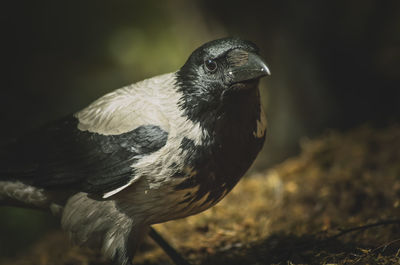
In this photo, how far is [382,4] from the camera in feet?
19.7

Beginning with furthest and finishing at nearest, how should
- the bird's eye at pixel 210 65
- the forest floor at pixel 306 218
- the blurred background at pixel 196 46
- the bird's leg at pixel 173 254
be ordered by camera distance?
1. the blurred background at pixel 196 46
2. the bird's leg at pixel 173 254
3. the forest floor at pixel 306 218
4. the bird's eye at pixel 210 65

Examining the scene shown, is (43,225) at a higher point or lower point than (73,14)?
lower

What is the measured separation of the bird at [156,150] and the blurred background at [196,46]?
8.02ft

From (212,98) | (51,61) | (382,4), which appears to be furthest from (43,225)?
(382,4)

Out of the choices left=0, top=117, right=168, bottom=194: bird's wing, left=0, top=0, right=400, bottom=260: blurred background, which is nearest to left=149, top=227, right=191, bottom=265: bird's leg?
left=0, top=117, right=168, bottom=194: bird's wing

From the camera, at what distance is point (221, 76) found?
2.85 m

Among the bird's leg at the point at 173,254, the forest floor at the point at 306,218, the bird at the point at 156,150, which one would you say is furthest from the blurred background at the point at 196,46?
the bird at the point at 156,150

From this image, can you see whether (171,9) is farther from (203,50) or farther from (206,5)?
(203,50)

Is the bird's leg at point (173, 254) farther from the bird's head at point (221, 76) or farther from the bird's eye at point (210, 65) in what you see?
the bird's eye at point (210, 65)

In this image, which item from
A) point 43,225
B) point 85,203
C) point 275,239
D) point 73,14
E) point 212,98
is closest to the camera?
point 212,98

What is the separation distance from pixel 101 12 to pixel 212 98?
4.83 metres

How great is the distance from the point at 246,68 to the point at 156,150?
30.5 inches

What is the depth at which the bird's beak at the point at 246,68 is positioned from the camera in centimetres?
274

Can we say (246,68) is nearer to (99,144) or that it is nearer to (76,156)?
(99,144)
